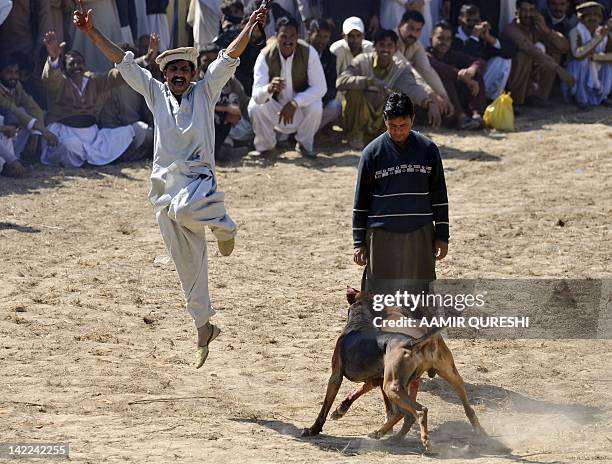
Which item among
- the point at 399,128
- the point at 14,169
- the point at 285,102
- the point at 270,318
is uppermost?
the point at 399,128

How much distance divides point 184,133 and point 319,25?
25.0 feet

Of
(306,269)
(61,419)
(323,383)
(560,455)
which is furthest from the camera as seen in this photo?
(306,269)

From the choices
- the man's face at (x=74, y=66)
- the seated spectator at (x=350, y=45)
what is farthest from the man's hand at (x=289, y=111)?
the man's face at (x=74, y=66)

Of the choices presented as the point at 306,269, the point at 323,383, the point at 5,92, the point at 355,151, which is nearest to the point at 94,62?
the point at 5,92

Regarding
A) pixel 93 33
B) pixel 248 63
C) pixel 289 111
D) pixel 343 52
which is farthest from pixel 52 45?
pixel 93 33

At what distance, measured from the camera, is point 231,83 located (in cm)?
1402

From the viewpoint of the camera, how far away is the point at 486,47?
1580 centimetres

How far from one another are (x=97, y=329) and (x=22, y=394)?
4.57 feet

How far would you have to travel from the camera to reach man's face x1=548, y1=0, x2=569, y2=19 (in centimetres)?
1627

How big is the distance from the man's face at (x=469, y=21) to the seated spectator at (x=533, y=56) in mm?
498

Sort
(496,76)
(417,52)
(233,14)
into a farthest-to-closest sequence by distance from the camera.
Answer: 1. (496,76)
2. (417,52)
3. (233,14)

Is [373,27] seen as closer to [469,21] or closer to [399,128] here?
[469,21]

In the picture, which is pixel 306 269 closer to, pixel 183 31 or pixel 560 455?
pixel 560 455

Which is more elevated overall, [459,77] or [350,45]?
[350,45]
